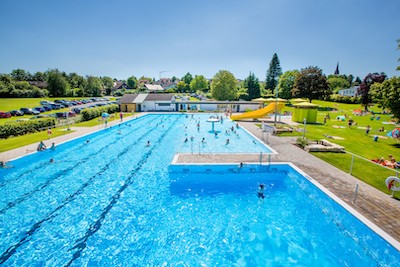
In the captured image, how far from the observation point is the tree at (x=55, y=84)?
203 ft

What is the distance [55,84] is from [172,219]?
72246mm

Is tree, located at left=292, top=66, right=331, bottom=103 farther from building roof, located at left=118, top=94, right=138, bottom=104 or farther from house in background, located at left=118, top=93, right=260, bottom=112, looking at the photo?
building roof, located at left=118, top=94, right=138, bottom=104

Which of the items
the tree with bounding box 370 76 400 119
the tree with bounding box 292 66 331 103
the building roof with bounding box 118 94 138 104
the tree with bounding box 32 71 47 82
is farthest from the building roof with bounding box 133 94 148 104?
the tree with bounding box 32 71 47 82

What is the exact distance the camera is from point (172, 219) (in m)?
8.39

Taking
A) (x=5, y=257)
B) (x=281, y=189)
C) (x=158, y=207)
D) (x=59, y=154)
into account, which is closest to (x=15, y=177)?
(x=59, y=154)

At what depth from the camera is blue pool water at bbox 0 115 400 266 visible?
6496mm

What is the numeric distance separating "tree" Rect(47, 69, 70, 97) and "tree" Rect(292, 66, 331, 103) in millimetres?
67541

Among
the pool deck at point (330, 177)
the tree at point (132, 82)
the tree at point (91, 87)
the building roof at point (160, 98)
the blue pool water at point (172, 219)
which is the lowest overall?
the blue pool water at point (172, 219)

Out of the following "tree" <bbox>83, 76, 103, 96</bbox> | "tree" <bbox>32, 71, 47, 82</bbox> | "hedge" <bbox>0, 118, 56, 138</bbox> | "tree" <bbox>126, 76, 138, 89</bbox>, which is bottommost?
"hedge" <bbox>0, 118, 56, 138</bbox>

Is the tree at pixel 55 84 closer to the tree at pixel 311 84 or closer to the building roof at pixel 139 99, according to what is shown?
the building roof at pixel 139 99

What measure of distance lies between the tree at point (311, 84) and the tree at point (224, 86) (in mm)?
15807

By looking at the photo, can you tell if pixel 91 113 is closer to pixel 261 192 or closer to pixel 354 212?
pixel 261 192

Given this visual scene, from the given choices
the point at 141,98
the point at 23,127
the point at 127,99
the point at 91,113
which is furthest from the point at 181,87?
the point at 23,127

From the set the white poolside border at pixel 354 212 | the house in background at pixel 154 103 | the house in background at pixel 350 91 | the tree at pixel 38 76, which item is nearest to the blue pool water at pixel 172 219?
the white poolside border at pixel 354 212
